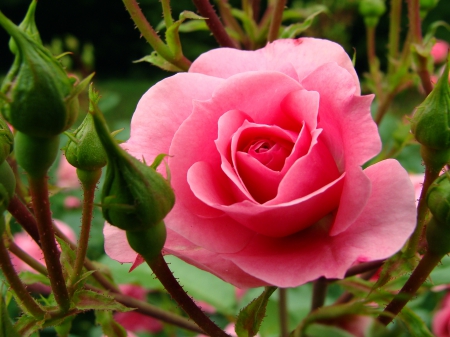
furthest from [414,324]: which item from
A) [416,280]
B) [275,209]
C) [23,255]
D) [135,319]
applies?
[135,319]

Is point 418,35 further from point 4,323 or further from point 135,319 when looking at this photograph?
point 135,319

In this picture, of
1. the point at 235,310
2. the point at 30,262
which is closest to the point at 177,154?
the point at 30,262

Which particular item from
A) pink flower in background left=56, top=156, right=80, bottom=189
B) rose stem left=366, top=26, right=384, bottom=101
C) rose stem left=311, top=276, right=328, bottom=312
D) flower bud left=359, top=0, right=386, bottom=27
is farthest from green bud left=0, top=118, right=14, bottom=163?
pink flower in background left=56, top=156, right=80, bottom=189

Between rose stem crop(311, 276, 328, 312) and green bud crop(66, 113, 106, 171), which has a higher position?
green bud crop(66, 113, 106, 171)

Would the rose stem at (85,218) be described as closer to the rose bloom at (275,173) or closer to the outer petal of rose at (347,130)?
the rose bloom at (275,173)

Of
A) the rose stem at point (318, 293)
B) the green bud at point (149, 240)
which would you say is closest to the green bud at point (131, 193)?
the green bud at point (149, 240)

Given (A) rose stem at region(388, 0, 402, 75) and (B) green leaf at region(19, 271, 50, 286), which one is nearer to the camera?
(B) green leaf at region(19, 271, 50, 286)

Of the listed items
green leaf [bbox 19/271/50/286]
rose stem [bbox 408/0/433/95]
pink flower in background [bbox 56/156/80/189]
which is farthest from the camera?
pink flower in background [bbox 56/156/80/189]

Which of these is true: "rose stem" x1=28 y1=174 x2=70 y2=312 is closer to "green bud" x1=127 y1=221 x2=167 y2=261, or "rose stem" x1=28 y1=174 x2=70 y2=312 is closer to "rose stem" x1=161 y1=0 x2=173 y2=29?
"green bud" x1=127 y1=221 x2=167 y2=261
